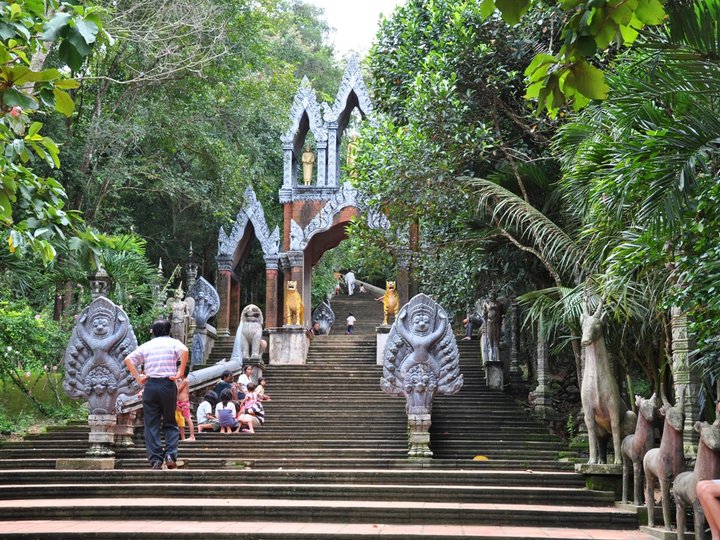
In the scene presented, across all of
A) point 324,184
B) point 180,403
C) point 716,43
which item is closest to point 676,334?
point 716,43

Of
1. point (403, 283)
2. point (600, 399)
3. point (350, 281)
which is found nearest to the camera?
point (600, 399)

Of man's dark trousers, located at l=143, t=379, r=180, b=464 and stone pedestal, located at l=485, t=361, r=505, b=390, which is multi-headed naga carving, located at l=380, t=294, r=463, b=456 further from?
stone pedestal, located at l=485, t=361, r=505, b=390

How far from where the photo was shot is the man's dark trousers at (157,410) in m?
8.10

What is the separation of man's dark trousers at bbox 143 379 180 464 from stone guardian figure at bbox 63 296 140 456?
9.85 feet

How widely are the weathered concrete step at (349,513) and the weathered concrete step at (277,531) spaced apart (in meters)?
0.16

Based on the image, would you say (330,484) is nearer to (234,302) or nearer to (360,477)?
(360,477)

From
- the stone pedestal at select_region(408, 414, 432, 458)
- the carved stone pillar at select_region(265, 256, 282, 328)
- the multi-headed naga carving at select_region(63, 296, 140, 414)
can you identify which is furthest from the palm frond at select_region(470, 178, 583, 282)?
the carved stone pillar at select_region(265, 256, 282, 328)

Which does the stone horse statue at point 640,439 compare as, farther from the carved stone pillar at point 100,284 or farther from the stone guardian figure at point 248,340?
the stone guardian figure at point 248,340

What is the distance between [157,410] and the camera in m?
8.18

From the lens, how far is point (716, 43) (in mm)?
6344

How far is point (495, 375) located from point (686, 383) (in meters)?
8.85

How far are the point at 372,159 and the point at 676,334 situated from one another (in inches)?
302

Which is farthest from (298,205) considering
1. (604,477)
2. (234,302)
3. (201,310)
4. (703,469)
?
(703,469)

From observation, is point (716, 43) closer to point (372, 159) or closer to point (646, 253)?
point (646, 253)
